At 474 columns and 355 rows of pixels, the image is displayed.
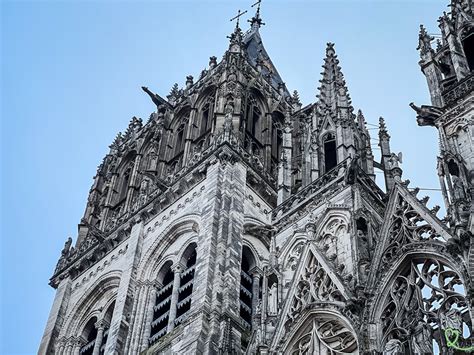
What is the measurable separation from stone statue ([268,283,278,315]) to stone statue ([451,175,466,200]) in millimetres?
6111

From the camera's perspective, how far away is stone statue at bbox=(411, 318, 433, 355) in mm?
19828

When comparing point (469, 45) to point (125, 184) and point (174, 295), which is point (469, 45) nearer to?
point (174, 295)

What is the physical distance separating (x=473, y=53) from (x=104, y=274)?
16580mm

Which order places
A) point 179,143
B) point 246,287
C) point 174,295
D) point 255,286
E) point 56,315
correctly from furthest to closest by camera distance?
point 179,143 → point 56,315 → point 174,295 → point 246,287 → point 255,286

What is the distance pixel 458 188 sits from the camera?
73.3 feet

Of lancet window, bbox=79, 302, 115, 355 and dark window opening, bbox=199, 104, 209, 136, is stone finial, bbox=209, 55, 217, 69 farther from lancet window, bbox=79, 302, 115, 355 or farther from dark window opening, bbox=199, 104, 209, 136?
lancet window, bbox=79, 302, 115, 355

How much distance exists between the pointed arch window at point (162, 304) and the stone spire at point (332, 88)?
8139 millimetres

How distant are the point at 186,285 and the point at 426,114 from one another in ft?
35.4

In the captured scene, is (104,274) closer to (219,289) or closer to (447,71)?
(219,289)

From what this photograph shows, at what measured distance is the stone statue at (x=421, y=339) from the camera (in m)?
19.8

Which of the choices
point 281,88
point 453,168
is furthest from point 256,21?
point 453,168

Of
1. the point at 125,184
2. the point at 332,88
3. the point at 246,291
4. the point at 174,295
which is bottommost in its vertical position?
the point at 246,291

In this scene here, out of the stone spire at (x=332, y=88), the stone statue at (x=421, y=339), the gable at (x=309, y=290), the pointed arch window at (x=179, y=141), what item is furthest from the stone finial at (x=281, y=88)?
the stone statue at (x=421, y=339)

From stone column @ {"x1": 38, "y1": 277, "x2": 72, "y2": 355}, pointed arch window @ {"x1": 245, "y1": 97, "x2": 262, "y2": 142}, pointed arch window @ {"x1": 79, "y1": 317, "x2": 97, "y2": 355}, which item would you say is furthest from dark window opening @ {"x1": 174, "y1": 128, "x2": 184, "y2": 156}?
pointed arch window @ {"x1": 79, "y1": 317, "x2": 97, "y2": 355}
